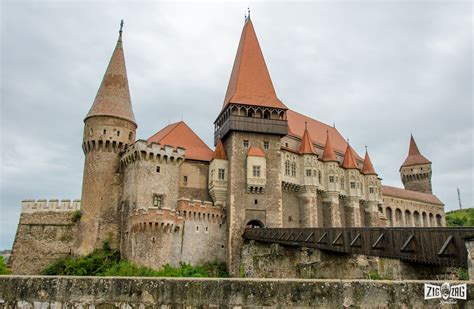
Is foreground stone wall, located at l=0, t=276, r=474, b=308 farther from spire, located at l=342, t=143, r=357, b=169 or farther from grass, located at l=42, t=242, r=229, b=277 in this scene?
spire, located at l=342, t=143, r=357, b=169

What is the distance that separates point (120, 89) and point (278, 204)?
1766 centimetres

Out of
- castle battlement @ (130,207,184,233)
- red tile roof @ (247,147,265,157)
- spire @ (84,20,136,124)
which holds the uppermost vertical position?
spire @ (84,20,136,124)

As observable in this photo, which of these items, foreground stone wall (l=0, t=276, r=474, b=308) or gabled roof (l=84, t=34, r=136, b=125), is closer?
foreground stone wall (l=0, t=276, r=474, b=308)

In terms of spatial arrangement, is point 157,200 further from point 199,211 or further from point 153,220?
point 199,211

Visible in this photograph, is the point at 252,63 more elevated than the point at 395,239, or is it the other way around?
the point at 252,63

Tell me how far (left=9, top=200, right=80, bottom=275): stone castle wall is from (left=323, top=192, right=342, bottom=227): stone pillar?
23.9 meters

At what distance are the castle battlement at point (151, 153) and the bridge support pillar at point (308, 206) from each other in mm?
12609

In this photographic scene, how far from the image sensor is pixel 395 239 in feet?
57.4

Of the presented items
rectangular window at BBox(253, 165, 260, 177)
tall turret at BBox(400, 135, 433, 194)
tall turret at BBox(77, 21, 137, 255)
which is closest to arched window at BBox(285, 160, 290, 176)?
rectangular window at BBox(253, 165, 260, 177)

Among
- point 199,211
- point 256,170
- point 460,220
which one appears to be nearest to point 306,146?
point 256,170

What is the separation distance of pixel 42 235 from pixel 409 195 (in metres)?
54.5

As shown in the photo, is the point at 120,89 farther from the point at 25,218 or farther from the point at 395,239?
the point at 395,239

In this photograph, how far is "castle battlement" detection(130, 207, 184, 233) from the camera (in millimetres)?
30078

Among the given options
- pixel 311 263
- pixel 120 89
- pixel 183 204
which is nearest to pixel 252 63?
pixel 120 89
